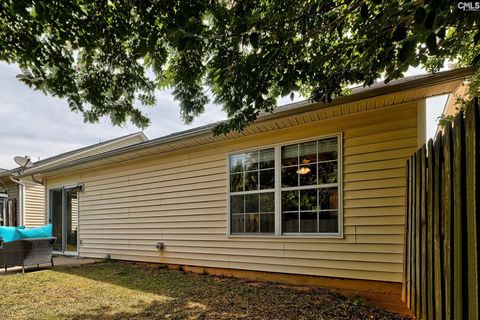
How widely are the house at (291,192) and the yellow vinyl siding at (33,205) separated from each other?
22.4 ft

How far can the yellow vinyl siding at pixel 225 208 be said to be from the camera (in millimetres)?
4234

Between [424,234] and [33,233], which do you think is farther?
[33,233]

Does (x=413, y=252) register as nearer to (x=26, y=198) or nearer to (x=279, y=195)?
(x=279, y=195)

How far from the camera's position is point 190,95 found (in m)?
4.48

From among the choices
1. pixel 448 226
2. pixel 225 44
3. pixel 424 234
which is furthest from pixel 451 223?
pixel 225 44

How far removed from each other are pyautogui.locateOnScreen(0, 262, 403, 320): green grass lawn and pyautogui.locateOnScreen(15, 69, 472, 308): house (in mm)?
495

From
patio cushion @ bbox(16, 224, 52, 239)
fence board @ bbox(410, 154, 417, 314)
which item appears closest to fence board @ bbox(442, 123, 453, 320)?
fence board @ bbox(410, 154, 417, 314)

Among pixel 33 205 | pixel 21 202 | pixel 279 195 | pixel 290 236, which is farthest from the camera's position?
pixel 33 205

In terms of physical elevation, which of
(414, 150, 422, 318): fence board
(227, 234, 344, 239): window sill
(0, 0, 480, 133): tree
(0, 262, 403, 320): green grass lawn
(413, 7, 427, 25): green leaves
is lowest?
(0, 262, 403, 320): green grass lawn

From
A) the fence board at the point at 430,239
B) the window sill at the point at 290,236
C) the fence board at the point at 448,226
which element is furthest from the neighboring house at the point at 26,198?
the fence board at the point at 448,226

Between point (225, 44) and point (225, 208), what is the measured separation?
3.33m

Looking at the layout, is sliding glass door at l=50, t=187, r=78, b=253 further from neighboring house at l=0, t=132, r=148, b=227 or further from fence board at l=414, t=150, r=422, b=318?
fence board at l=414, t=150, r=422, b=318

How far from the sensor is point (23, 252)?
21.0ft

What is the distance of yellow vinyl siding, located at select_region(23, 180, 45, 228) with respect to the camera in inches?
476
